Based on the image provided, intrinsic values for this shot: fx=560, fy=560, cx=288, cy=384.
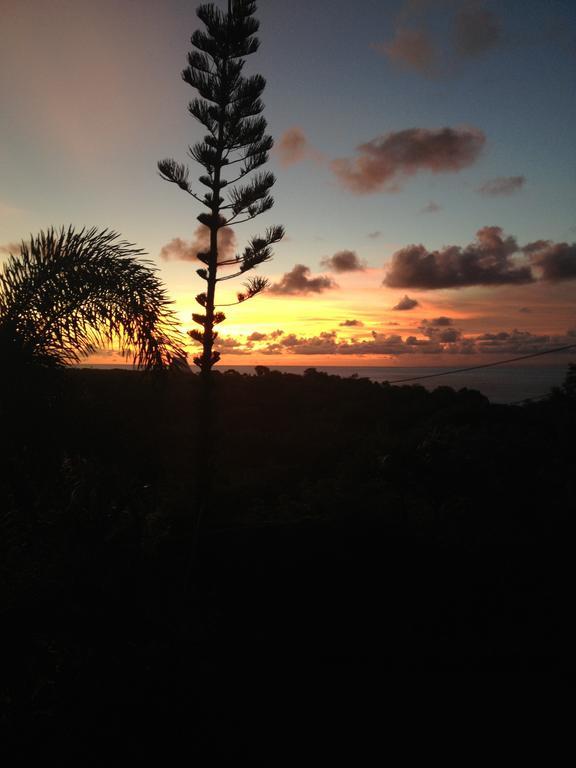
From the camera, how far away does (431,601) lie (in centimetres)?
591

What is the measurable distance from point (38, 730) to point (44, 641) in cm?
70

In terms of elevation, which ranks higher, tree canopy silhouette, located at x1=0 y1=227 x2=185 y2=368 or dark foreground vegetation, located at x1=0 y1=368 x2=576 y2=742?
tree canopy silhouette, located at x1=0 y1=227 x2=185 y2=368

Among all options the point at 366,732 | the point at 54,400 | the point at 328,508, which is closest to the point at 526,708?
the point at 366,732

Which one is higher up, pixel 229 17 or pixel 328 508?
pixel 229 17

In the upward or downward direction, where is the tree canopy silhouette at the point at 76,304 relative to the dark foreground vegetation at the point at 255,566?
upward

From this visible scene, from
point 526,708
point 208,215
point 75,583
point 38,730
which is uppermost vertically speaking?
point 208,215

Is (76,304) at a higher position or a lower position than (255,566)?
higher

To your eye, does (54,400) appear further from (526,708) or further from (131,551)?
(526,708)

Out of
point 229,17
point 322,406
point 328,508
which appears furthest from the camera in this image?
point 322,406

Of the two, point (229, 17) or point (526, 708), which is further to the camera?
point (229, 17)

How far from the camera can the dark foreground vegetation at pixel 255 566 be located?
4.10m

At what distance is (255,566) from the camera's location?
6.12m

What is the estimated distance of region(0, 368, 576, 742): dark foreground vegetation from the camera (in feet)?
13.5

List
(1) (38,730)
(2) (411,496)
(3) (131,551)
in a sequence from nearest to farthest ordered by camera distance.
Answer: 1. (1) (38,730)
2. (3) (131,551)
3. (2) (411,496)
